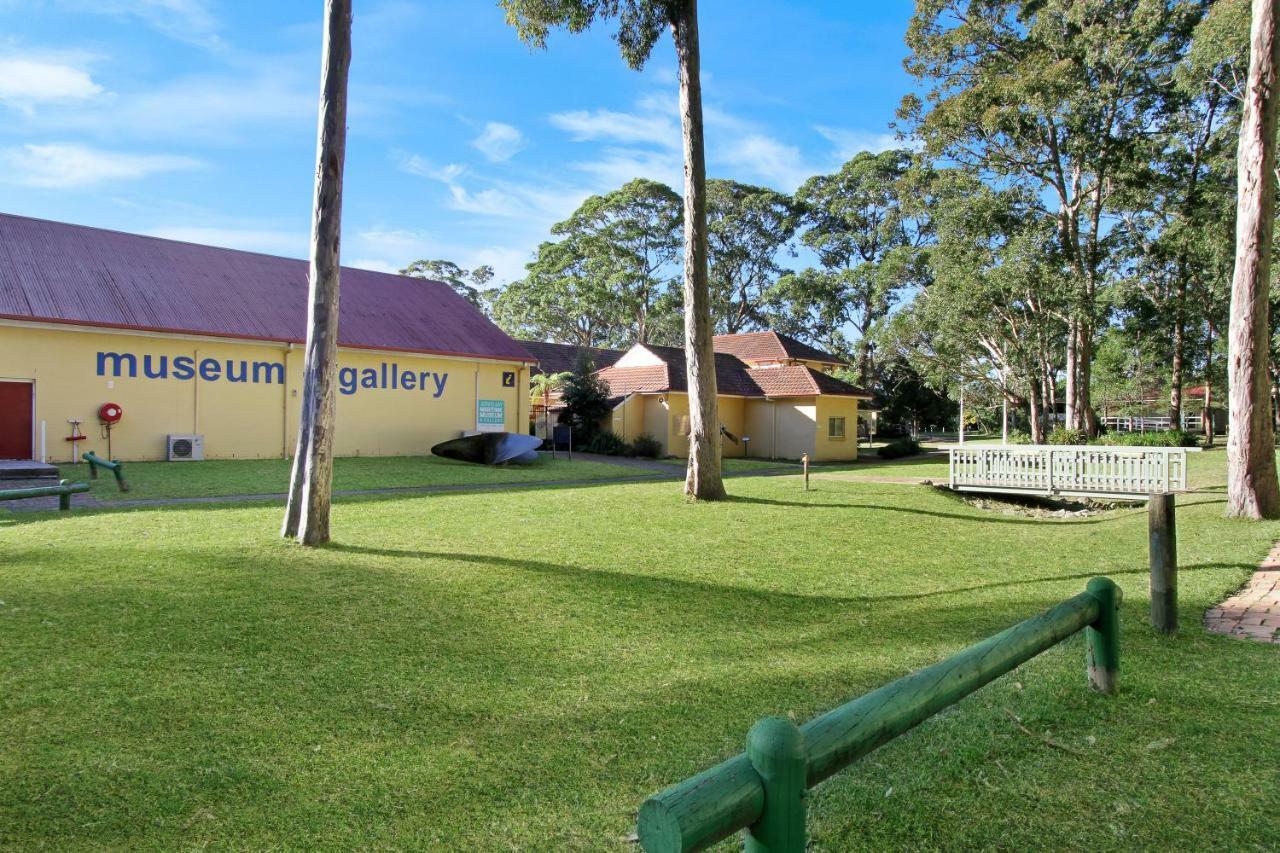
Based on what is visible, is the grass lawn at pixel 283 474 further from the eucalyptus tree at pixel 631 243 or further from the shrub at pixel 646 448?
the eucalyptus tree at pixel 631 243

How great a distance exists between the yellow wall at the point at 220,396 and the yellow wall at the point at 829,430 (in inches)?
500

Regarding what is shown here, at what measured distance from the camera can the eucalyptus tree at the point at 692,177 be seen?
527 inches

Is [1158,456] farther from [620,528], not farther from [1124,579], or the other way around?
[620,528]

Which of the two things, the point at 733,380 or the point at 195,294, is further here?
the point at 733,380

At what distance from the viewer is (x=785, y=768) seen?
1758mm

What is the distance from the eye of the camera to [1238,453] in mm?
11156

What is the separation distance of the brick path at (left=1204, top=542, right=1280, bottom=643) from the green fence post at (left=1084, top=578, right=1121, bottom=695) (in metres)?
2.00

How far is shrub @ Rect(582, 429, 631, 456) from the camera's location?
94.1ft

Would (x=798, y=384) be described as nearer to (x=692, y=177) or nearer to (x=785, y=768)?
(x=692, y=177)

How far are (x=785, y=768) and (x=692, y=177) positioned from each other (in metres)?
12.9

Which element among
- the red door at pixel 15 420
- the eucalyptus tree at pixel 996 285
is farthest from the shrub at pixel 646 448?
the red door at pixel 15 420

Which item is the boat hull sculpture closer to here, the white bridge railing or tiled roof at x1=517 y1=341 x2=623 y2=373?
the white bridge railing

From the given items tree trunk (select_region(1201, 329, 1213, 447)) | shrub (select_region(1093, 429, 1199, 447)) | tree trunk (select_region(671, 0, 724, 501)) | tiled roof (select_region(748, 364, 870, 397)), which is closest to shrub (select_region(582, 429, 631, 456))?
tiled roof (select_region(748, 364, 870, 397))

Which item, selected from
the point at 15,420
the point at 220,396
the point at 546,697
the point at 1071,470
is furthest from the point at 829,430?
the point at 546,697
